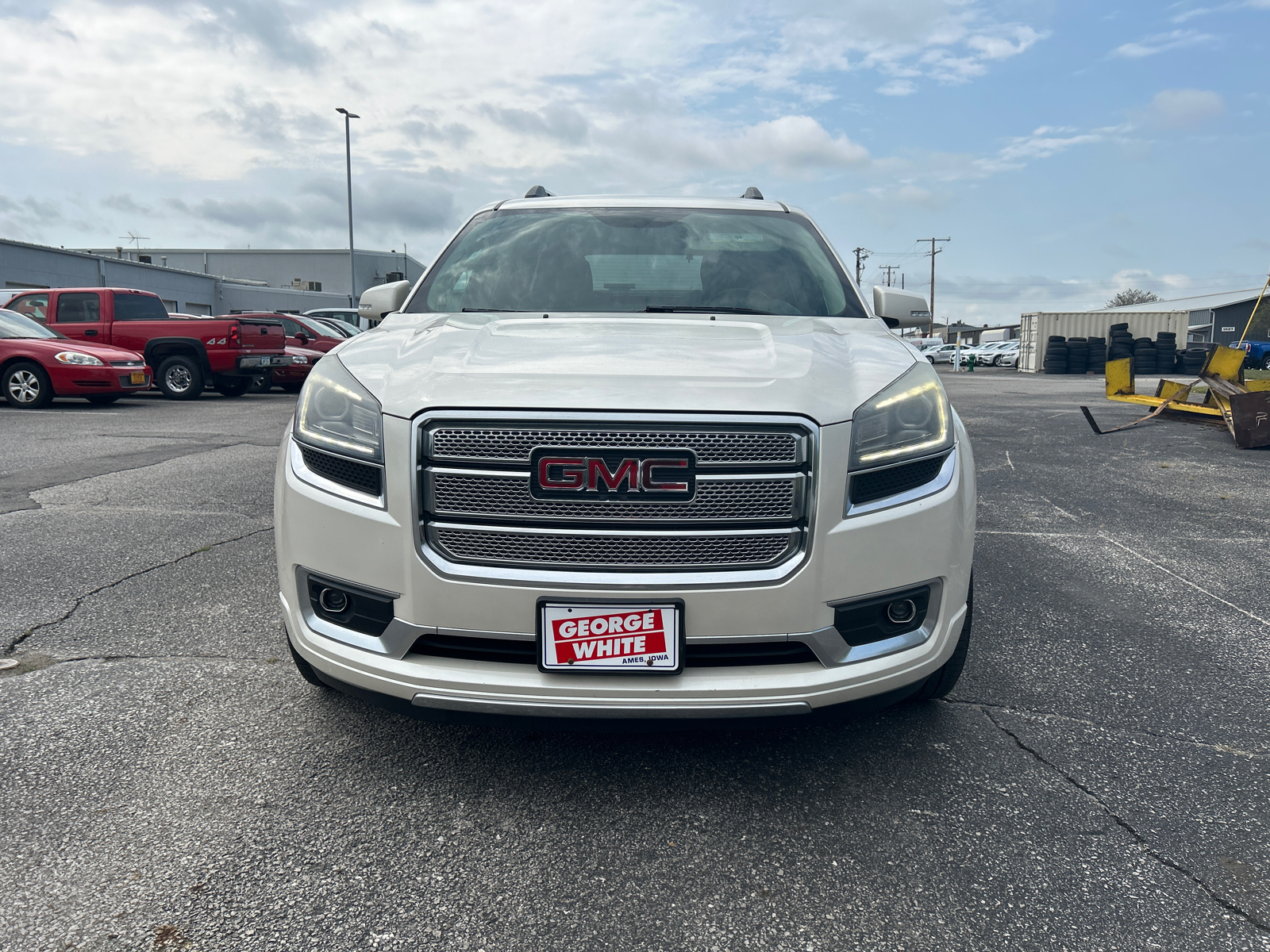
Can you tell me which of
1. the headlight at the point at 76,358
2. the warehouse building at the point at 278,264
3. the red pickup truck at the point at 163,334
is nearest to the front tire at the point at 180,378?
the red pickup truck at the point at 163,334

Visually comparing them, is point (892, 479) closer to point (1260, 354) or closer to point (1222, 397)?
point (1222, 397)

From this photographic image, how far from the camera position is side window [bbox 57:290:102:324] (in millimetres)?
15016

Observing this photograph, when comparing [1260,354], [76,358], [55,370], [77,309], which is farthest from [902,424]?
[1260,354]

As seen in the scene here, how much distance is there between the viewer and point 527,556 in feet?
7.18

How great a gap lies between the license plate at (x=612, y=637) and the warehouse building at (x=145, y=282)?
18766 mm

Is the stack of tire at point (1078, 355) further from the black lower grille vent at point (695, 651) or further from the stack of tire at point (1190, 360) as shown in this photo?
the black lower grille vent at point (695, 651)

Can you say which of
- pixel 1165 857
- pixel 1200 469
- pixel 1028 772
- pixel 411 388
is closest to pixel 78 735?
pixel 411 388

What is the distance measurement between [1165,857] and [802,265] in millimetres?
2390

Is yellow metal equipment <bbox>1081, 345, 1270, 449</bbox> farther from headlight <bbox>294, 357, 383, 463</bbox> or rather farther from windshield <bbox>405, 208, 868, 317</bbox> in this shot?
headlight <bbox>294, 357, 383, 463</bbox>

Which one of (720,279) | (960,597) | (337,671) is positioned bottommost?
(337,671)

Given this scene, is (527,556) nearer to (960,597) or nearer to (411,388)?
(411,388)

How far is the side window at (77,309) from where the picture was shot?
15016 mm

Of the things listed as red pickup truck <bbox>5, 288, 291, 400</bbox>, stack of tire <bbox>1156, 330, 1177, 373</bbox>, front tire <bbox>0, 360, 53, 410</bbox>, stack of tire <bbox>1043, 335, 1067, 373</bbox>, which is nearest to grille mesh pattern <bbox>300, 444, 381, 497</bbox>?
front tire <bbox>0, 360, 53, 410</bbox>

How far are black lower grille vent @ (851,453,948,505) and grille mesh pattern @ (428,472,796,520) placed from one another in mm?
179
